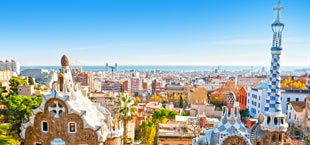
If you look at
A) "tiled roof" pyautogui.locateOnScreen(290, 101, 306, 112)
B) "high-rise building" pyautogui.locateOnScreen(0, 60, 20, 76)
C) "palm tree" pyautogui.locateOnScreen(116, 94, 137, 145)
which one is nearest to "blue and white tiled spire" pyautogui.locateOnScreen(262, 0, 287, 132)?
"palm tree" pyautogui.locateOnScreen(116, 94, 137, 145)

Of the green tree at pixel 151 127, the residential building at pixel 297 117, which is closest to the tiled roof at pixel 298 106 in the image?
the residential building at pixel 297 117

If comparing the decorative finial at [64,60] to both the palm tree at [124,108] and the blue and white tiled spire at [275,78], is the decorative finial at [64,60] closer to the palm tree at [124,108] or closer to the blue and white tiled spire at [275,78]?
the palm tree at [124,108]

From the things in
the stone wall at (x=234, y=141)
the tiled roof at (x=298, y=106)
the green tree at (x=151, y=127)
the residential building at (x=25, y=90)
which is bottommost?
the green tree at (x=151, y=127)

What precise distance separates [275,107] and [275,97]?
0.62 meters

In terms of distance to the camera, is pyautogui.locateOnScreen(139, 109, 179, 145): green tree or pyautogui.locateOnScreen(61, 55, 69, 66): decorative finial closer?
pyautogui.locateOnScreen(61, 55, 69, 66): decorative finial

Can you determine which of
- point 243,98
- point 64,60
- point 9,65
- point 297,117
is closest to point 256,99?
point 243,98

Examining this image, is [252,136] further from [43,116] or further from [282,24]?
[43,116]

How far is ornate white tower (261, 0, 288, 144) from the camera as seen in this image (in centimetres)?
1314

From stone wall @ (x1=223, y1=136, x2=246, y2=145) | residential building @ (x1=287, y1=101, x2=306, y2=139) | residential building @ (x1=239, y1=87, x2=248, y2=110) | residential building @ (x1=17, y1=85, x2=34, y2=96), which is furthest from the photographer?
residential building @ (x1=239, y1=87, x2=248, y2=110)

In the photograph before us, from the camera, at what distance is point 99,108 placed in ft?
64.0

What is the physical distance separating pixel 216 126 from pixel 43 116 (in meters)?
12.2

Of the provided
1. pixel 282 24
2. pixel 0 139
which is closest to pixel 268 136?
pixel 282 24

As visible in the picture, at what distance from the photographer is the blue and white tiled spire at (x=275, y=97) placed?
519 inches

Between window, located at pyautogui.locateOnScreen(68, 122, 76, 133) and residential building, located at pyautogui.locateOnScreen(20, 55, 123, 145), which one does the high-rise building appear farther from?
window, located at pyautogui.locateOnScreen(68, 122, 76, 133)
